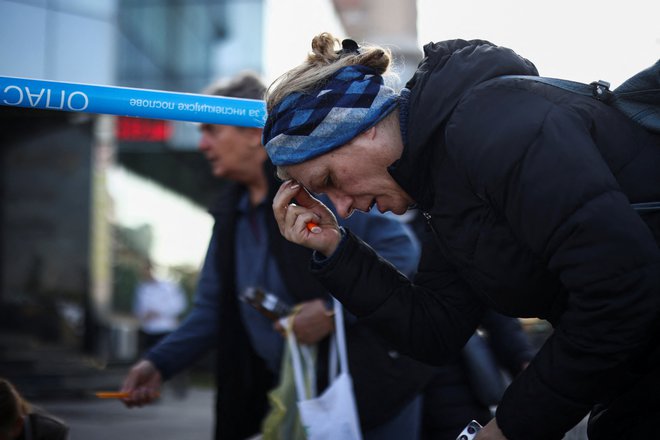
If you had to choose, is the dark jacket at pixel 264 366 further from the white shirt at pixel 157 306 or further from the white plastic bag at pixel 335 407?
the white shirt at pixel 157 306

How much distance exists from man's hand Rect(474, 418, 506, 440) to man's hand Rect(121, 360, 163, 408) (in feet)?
6.05

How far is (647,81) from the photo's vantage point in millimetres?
1885

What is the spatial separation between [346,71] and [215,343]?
6.76ft

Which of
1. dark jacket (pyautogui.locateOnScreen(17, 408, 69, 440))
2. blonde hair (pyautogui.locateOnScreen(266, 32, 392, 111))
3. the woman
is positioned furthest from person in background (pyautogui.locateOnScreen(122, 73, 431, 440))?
blonde hair (pyautogui.locateOnScreen(266, 32, 392, 111))

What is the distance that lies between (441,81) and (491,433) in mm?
744

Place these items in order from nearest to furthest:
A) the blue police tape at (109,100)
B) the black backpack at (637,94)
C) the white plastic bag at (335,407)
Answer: the black backpack at (637,94), the blue police tape at (109,100), the white plastic bag at (335,407)

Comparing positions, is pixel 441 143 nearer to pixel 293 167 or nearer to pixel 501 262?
pixel 501 262

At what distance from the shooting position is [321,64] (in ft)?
7.39

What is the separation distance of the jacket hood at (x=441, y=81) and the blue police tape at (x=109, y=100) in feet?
2.21

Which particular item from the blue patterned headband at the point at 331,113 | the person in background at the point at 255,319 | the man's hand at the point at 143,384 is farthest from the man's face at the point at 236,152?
the blue patterned headband at the point at 331,113

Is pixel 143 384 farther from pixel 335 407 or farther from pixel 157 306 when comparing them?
pixel 157 306

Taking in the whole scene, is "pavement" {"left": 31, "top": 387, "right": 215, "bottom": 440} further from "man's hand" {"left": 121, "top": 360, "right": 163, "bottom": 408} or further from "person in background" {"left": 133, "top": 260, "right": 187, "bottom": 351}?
"man's hand" {"left": 121, "top": 360, "right": 163, "bottom": 408}

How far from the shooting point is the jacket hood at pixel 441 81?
6.35 feet

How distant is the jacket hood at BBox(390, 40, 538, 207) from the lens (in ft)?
6.35
